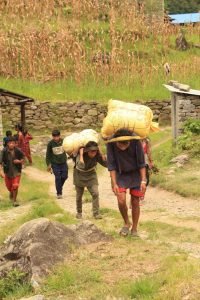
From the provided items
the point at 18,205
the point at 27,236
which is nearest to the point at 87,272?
the point at 27,236

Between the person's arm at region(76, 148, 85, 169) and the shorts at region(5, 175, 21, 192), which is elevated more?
the person's arm at region(76, 148, 85, 169)

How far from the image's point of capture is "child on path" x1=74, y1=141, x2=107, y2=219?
9.63m

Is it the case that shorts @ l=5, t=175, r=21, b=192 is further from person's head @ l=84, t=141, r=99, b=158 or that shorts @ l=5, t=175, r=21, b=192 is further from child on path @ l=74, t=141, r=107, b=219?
person's head @ l=84, t=141, r=99, b=158

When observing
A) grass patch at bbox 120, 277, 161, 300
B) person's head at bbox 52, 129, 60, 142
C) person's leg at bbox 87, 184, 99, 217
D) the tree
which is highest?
the tree

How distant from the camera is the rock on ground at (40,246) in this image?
6.27 metres

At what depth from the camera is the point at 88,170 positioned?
9.91m

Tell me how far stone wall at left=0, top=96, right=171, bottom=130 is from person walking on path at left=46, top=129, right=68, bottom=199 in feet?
34.2

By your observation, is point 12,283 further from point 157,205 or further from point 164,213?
point 157,205

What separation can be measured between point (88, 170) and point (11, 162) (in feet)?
10.0

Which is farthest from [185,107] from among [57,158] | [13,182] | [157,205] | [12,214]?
[12,214]

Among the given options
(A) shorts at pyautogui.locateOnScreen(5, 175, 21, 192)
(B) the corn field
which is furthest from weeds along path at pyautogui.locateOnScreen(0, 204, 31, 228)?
(B) the corn field

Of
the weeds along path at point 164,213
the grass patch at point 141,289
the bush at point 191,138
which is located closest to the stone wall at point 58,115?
the bush at point 191,138

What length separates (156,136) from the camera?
883 inches

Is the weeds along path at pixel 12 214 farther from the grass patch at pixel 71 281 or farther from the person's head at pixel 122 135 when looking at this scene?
the grass patch at pixel 71 281
